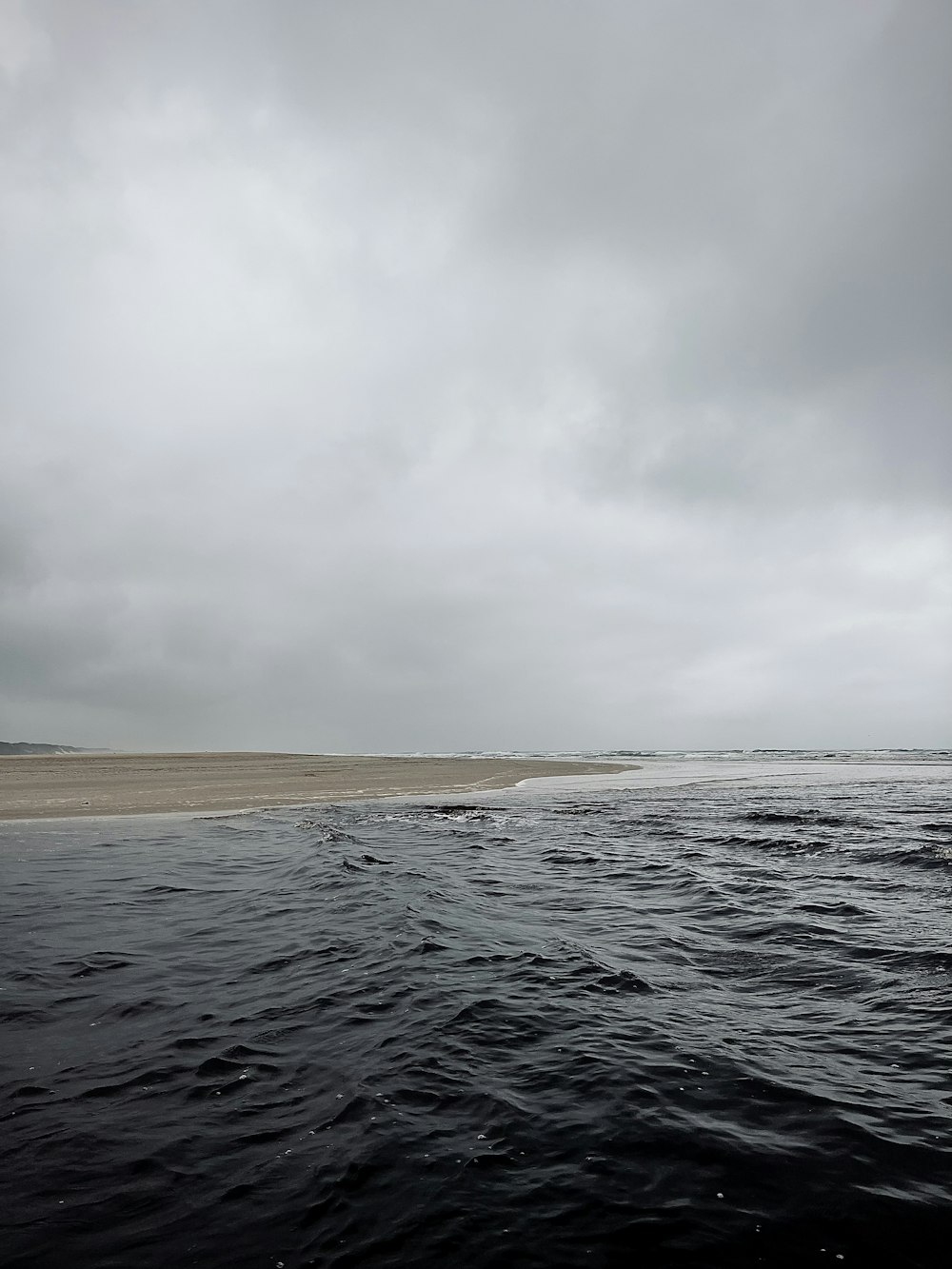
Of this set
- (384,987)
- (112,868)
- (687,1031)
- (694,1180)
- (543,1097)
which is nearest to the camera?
(694,1180)

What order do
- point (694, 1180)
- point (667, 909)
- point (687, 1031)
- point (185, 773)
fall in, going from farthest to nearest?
point (185, 773)
point (667, 909)
point (687, 1031)
point (694, 1180)

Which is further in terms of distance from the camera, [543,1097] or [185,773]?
[185,773]

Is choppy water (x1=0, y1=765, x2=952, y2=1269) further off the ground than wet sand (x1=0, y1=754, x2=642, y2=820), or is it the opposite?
choppy water (x1=0, y1=765, x2=952, y2=1269)

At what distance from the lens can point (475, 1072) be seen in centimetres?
664

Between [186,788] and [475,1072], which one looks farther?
[186,788]

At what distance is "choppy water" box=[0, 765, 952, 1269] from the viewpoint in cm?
445

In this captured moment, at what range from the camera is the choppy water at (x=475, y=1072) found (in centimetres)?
445

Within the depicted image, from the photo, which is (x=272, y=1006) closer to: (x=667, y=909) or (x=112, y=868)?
(x=667, y=909)

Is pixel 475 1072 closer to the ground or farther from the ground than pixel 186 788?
farther from the ground

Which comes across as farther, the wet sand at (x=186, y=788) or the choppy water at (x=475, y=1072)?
the wet sand at (x=186, y=788)

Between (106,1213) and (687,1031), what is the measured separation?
5496 mm

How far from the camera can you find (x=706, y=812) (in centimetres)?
2862

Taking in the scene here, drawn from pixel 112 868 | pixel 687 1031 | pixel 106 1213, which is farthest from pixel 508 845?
pixel 106 1213

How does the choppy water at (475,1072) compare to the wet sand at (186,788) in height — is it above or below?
above
